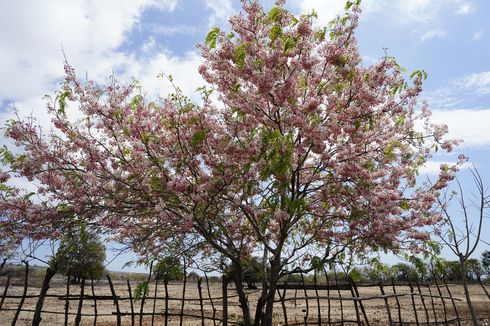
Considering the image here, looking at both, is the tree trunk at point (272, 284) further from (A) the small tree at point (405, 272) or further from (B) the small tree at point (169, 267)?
(A) the small tree at point (405, 272)

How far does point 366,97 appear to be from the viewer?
6555mm

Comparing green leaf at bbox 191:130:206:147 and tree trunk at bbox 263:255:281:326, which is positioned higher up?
green leaf at bbox 191:130:206:147

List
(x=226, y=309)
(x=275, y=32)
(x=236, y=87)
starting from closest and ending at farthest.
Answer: (x=275, y=32) → (x=236, y=87) → (x=226, y=309)

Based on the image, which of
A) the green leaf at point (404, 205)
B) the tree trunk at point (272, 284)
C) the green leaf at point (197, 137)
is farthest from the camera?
the tree trunk at point (272, 284)

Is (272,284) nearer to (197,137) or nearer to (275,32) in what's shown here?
(197,137)

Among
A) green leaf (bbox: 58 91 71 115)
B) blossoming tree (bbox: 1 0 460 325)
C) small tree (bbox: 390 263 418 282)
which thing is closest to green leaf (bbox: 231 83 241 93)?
blossoming tree (bbox: 1 0 460 325)

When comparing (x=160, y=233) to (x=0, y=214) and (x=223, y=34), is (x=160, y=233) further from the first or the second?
(x=223, y=34)

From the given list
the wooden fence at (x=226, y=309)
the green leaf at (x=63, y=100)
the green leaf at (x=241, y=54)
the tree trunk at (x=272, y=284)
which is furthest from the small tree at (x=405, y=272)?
the green leaf at (x=63, y=100)

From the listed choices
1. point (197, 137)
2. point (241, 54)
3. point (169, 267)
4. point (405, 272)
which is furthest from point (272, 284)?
point (405, 272)

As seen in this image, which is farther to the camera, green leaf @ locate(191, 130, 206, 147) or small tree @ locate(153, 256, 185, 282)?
small tree @ locate(153, 256, 185, 282)

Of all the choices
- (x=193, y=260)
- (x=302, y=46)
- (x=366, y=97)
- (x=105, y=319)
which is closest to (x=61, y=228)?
(x=193, y=260)

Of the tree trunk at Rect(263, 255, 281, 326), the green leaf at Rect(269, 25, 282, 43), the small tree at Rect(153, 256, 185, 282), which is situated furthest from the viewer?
the tree trunk at Rect(263, 255, 281, 326)

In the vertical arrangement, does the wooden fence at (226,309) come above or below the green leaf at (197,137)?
below

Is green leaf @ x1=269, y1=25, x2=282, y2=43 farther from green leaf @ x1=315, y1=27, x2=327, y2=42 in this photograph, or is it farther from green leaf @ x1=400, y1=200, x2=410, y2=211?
green leaf @ x1=400, y1=200, x2=410, y2=211
